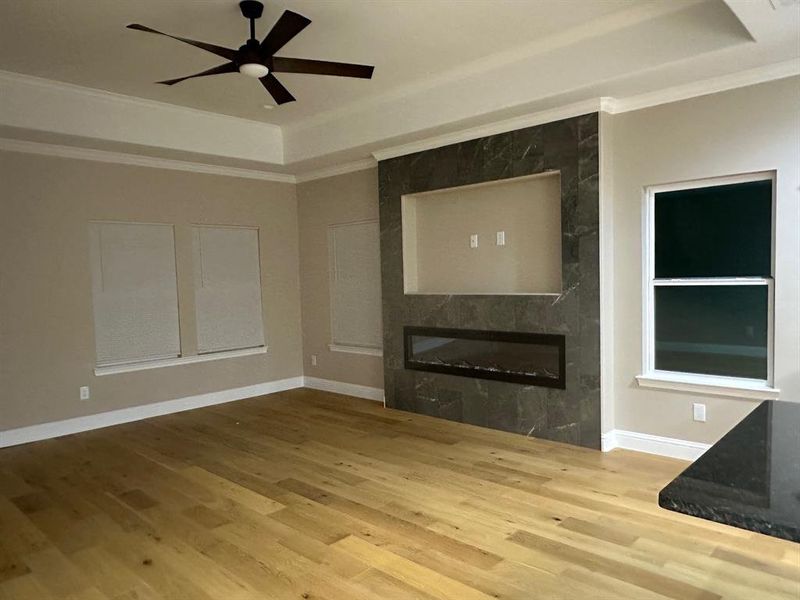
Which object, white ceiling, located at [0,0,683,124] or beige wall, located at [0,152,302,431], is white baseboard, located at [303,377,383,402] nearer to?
beige wall, located at [0,152,302,431]

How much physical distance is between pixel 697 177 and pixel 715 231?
0.40 m

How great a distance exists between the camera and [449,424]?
5.09 m

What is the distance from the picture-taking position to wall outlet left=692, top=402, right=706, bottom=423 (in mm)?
3883

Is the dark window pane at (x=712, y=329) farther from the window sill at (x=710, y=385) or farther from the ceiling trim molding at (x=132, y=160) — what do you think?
the ceiling trim molding at (x=132, y=160)

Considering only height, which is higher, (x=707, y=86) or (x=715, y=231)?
(x=707, y=86)

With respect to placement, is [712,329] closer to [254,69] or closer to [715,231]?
[715,231]

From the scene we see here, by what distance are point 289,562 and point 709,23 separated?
373 cm

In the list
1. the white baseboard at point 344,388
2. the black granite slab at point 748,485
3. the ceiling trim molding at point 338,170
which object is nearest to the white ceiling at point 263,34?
the ceiling trim molding at point 338,170

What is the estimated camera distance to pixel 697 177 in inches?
151

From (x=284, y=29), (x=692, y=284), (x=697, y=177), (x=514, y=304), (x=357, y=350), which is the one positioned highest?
(x=284, y=29)

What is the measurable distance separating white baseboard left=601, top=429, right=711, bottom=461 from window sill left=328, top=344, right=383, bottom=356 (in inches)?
103

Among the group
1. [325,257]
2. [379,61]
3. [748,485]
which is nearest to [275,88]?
[379,61]

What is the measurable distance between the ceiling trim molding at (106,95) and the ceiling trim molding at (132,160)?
583 millimetres

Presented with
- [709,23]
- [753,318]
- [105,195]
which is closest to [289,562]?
[753,318]
